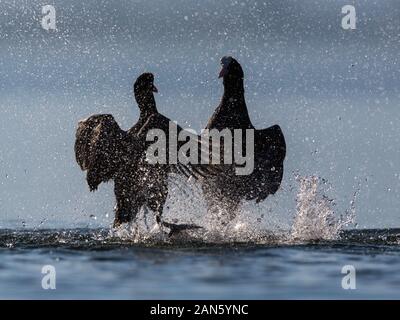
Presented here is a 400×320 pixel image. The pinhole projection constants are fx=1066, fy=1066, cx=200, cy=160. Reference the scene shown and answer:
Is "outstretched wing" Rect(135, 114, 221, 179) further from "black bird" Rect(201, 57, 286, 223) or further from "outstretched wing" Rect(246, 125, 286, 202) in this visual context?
"outstretched wing" Rect(246, 125, 286, 202)

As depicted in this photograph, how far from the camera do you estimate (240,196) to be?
802 inches

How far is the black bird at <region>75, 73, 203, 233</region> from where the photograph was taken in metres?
19.0

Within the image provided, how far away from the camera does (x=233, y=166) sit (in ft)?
64.9

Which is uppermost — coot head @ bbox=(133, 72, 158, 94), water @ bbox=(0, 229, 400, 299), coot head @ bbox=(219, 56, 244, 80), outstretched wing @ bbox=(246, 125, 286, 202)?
coot head @ bbox=(219, 56, 244, 80)

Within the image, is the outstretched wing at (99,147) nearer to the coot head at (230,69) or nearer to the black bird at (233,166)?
the black bird at (233,166)

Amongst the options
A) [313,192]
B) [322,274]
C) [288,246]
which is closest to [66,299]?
[322,274]

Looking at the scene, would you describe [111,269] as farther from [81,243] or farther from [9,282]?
[81,243]

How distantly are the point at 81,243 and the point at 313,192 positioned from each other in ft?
15.5

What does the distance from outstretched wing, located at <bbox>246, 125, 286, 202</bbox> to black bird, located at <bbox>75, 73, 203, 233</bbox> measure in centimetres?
165

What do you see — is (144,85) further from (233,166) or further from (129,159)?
(233,166)

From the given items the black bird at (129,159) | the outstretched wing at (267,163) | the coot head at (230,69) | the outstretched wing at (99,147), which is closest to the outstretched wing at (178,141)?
the black bird at (129,159)

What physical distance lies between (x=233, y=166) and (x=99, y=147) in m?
2.55

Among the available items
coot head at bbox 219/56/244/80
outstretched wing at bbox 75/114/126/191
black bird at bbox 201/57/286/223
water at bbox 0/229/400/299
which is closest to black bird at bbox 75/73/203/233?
outstretched wing at bbox 75/114/126/191

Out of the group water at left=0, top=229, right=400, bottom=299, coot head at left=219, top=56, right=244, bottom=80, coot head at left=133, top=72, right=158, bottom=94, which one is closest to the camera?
water at left=0, top=229, right=400, bottom=299
